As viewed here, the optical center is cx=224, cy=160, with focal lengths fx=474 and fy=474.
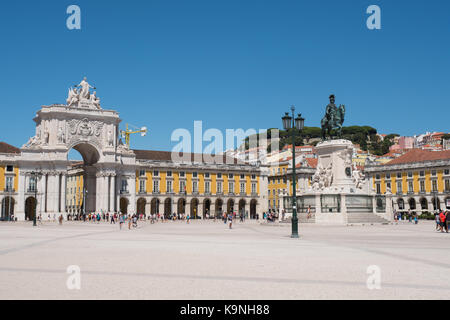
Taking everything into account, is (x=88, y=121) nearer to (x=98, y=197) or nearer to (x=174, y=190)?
(x=98, y=197)

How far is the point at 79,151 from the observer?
7462 cm

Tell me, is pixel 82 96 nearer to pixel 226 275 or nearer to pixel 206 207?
Answer: pixel 206 207

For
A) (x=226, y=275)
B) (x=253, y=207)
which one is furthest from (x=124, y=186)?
(x=226, y=275)

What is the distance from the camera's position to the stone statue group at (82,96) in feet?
231

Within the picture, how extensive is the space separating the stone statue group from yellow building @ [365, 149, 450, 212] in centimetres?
4962

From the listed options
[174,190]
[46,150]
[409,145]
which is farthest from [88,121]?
[409,145]

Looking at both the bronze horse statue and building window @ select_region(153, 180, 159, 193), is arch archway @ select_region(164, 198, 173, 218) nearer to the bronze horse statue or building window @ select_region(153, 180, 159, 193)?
building window @ select_region(153, 180, 159, 193)

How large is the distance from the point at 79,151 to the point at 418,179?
55.1m

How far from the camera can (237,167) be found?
92062 millimetres

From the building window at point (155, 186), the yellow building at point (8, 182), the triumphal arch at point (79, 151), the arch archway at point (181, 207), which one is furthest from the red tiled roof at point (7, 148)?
the arch archway at point (181, 207)

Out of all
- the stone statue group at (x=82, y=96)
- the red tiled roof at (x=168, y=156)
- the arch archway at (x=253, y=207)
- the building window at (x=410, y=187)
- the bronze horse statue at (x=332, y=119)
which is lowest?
the arch archway at (x=253, y=207)

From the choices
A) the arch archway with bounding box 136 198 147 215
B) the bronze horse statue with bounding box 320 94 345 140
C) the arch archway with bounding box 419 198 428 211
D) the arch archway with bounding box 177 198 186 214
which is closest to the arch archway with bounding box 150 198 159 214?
the arch archway with bounding box 136 198 147 215

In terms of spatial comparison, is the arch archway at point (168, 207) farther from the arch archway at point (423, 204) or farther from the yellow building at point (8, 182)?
the arch archway at point (423, 204)
